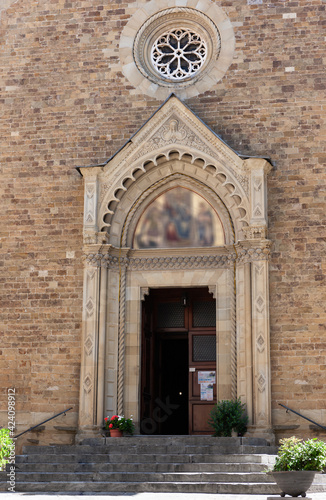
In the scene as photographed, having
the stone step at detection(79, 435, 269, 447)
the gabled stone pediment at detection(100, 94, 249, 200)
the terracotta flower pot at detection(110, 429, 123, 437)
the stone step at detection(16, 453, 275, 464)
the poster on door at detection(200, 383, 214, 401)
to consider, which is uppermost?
the gabled stone pediment at detection(100, 94, 249, 200)

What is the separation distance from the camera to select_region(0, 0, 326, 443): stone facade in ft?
51.0

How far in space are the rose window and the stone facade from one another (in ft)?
2.20

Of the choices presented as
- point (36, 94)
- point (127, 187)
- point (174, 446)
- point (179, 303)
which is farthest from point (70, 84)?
point (174, 446)

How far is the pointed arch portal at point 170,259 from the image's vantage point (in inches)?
618

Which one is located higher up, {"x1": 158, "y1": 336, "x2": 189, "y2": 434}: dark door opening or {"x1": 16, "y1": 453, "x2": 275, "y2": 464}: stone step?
{"x1": 158, "y1": 336, "x2": 189, "y2": 434}: dark door opening

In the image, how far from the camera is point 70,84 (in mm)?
17781

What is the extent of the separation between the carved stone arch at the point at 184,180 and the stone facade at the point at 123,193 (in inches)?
2.0

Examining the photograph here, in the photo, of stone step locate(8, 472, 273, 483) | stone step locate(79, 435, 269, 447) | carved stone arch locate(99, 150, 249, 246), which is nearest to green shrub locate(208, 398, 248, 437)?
stone step locate(79, 435, 269, 447)

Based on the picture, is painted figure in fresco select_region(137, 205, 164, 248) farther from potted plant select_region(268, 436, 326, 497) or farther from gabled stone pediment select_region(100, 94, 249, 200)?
potted plant select_region(268, 436, 326, 497)

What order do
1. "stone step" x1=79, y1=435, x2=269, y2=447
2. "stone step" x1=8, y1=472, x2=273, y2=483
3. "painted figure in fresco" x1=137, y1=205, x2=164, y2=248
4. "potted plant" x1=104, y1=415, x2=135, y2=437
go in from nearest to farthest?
"stone step" x1=8, y1=472, x2=273, y2=483, "stone step" x1=79, y1=435, x2=269, y2=447, "potted plant" x1=104, y1=415, x2=135, y2=437, "painted figure in fresco" x1=137, y1=205, x2=164, y2=248

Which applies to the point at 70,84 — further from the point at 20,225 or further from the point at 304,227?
the point at 304,227

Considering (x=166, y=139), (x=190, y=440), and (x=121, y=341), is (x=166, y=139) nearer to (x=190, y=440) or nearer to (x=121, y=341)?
(x=121, y=341)

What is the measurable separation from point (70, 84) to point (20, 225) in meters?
3.67

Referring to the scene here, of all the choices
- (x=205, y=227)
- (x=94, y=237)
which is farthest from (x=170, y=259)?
(x=94, y=237)
